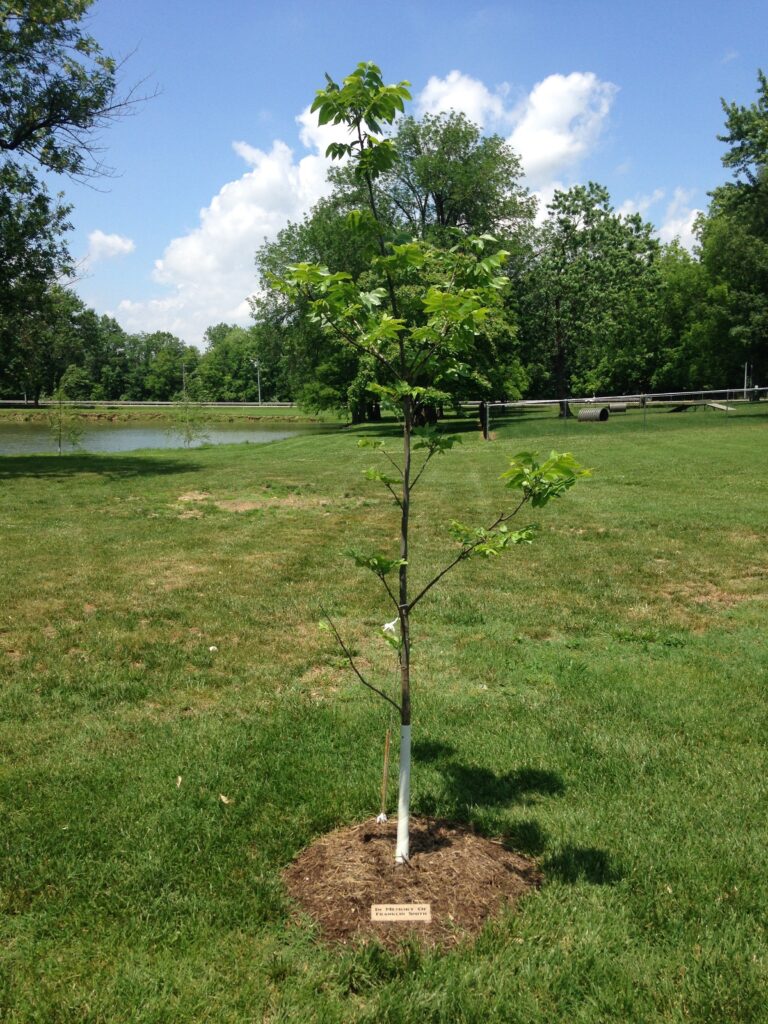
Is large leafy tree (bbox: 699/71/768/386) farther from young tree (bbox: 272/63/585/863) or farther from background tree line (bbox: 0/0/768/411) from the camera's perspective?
young tree (bbox: 272/63/585/863)

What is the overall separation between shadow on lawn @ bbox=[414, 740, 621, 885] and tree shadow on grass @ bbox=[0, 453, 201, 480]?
13636 mm

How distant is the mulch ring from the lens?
2.73 metres

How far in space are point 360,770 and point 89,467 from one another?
16.2 meters

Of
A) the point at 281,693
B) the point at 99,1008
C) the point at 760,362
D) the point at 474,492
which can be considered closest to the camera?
the point at 99,1008

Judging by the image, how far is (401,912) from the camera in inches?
108

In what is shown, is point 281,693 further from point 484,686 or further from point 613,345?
point 613,345

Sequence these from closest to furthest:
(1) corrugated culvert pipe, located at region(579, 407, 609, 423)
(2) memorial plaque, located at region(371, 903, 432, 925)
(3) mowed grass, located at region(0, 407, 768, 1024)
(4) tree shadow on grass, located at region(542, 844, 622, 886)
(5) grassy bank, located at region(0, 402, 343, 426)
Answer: (3) mowed grass, located at region(0, 407, 768, 1024), (2) memorial plaque, located at region(371, 903, 432, 925), (4) tree shadow on grass, located at region(542, 844, 622, 886), (1) corrugated culvert pipe, located at region(579, 407, 609, 423), (5) grassy bank, located at region(0, 402, 343, 426)

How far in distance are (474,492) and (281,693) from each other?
8.98 metres

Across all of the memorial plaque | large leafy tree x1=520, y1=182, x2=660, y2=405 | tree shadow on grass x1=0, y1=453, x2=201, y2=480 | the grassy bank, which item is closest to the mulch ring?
the memorial plaque

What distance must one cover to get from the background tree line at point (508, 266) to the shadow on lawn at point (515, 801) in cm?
1519

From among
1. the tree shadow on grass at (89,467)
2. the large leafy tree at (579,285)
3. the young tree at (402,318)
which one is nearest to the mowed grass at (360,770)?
the young tree at (402,318)

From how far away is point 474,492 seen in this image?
1346cm

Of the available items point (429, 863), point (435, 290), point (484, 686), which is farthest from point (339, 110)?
point (484, 686)

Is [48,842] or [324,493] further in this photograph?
[324,493]
